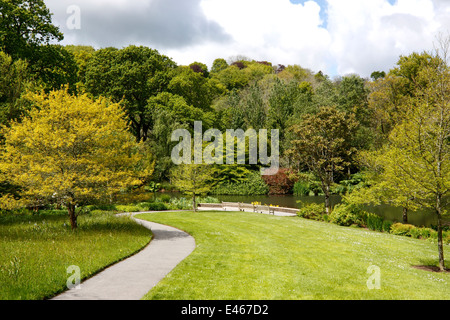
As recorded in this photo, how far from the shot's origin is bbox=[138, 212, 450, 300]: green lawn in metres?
8.23

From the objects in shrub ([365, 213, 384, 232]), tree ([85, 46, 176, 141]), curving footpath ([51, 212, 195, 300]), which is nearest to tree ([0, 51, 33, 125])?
curving footpath ([51, 212, 195, 300])

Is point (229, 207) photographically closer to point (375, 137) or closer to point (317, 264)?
point (317, 264)

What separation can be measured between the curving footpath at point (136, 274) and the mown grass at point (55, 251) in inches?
17.3

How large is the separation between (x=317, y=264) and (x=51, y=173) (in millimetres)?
11693

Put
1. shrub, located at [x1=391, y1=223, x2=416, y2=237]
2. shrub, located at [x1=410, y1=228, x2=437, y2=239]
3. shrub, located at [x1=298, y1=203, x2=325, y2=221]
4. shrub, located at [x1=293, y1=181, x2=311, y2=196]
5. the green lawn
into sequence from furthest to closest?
shrub, located at [x1=293, y1=181, x2=311, y2=196]
shrub, located at [x1=298, y1=203, x2=325, y2=221]
shrub, located at [x1=391, y1=223, x2=416, y2=237]
shrub, located at [x1=410, y1=228, x2=437, y2=239]
the green lawn

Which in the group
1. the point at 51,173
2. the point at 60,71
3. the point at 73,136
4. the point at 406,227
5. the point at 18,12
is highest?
the point at 18,12

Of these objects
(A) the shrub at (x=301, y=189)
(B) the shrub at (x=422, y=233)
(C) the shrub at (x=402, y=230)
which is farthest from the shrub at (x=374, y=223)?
(A) the shrub at (x=301, y=189)

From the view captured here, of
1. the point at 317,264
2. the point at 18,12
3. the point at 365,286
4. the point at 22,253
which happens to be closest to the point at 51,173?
the point at 22,253

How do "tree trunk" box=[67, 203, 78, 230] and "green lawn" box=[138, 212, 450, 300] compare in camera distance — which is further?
"tree trunk" box=[67, 203, 78, 230]

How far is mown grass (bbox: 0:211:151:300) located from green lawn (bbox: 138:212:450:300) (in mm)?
2532

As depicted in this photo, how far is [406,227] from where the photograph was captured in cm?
2205

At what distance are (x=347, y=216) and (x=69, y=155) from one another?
19904mm

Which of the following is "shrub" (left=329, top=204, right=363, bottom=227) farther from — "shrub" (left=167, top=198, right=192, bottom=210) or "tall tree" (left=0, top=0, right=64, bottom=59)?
"tall tree" (left=0, top=0, right=64, bottom=59)

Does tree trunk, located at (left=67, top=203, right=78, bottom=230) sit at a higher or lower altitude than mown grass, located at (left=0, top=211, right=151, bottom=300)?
higher
